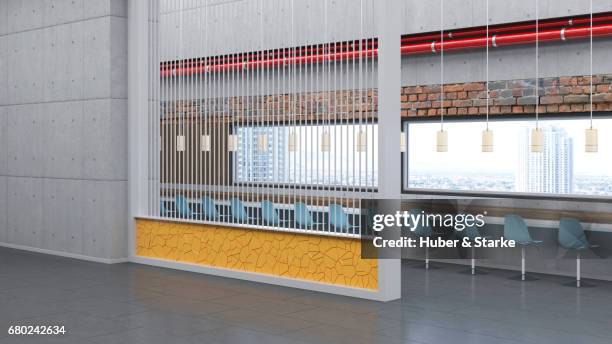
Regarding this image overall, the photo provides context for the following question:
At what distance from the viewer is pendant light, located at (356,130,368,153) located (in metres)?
6.89

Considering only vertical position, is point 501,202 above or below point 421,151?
below

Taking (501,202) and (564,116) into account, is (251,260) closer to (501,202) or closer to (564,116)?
(501,202)

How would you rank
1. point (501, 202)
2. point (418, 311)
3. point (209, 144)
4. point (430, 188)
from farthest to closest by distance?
1. point (430, 188)
2. point (501, 202)
3. point (209, 144)
4. point (418, 311)

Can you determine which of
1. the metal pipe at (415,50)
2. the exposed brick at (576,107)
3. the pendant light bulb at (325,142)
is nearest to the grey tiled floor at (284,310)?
the pendant light bulb at (325,142)

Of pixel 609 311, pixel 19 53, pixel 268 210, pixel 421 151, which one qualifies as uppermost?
pixel 19 53

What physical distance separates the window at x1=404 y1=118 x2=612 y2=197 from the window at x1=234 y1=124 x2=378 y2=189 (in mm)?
2626

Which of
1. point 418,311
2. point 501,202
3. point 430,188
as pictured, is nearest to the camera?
point 418,311

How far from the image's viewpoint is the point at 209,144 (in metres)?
8.23

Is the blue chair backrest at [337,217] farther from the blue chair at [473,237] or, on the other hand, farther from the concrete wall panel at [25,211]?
the concrete wall panel at [25,211]

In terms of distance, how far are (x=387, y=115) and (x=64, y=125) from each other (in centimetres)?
475

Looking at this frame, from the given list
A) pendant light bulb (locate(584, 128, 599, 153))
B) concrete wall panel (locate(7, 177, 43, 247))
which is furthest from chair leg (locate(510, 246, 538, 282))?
concrete wall panel (locate(7, 177, 43, 247))

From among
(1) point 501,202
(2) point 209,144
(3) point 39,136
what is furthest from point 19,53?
(1) point 501,202

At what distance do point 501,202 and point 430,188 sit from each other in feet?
3.55

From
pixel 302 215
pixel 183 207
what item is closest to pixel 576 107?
pixel 302 215
